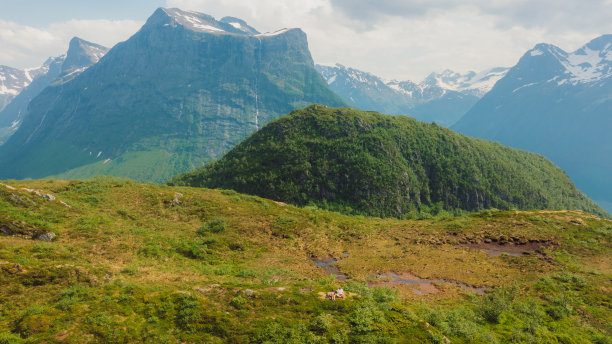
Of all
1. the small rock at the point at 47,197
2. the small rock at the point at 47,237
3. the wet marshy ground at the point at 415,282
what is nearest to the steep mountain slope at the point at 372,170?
the small rock at the point at 47,197

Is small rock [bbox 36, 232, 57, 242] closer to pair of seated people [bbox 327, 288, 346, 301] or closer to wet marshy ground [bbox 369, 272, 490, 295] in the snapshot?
pair of seated people [bbox 327, 288, 346, 301]

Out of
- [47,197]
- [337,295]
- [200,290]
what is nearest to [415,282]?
[337,295]

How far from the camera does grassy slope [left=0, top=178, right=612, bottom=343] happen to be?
1573cm

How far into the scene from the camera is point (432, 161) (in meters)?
138

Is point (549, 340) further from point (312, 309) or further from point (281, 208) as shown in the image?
point (281, 208)

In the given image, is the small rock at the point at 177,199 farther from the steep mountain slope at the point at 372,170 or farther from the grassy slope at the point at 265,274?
the steep mountain slope at the point at 372,170

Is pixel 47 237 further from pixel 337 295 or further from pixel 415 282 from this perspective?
pixel 415 282

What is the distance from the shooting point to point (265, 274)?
27.2 metres

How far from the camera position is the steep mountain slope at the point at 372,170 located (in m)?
107

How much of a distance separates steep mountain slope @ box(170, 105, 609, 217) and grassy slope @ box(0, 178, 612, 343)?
55.9m

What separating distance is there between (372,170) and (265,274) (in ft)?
317

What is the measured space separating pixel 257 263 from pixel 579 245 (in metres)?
43.8

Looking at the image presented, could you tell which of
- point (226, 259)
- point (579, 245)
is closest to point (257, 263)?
point (226, 259)

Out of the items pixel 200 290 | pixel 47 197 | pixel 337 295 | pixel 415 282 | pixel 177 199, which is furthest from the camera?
pixel 177 199
